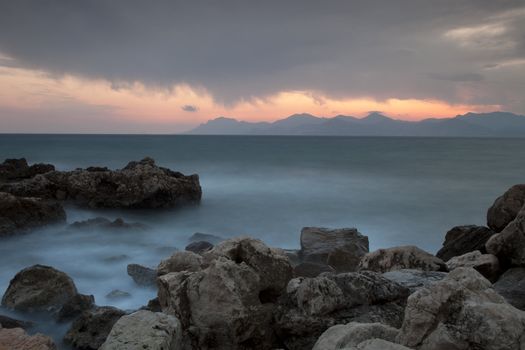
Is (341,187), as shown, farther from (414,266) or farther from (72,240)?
(414,266)

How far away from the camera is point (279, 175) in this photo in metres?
44.6

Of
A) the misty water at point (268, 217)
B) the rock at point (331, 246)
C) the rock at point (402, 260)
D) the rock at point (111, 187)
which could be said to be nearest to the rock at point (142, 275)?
the misty water at point (268, 217)

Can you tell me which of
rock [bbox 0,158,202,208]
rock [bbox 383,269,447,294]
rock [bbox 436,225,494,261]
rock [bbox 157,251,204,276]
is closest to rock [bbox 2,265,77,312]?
rock [bbox 157,251,204,276]

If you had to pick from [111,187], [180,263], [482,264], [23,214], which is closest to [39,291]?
[180,263]

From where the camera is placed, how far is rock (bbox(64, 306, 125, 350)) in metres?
7.75

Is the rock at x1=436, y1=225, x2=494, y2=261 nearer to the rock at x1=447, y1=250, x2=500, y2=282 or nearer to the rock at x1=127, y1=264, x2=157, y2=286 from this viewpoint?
the rock at x1=447, y1=250, x2=500, y2=282

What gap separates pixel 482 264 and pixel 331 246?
5415 millimetres

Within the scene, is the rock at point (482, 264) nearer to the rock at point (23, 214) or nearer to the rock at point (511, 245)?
the rock at point (511, 245)

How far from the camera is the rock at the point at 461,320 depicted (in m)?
3.88

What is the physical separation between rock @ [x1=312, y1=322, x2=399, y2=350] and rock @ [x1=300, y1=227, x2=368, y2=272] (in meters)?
7.03

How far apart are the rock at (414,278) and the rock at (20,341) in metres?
4.61

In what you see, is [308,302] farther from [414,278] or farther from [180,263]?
[180,263]

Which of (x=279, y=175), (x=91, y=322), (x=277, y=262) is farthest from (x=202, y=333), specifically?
(x=279, y=175)

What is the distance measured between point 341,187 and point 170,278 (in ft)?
104
